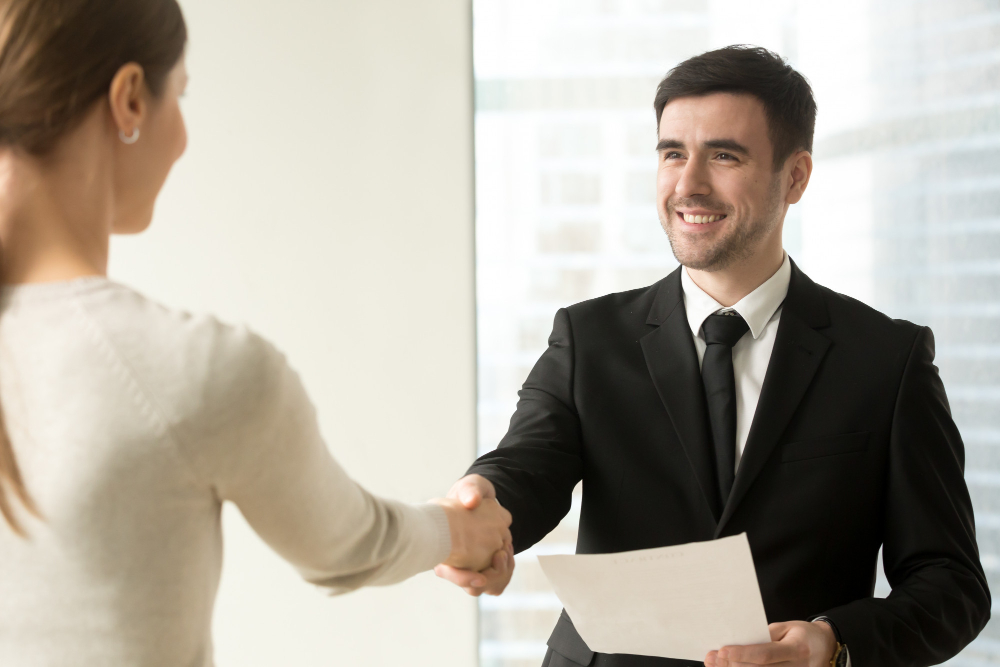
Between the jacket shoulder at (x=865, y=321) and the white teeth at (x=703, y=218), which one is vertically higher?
the white teeth at (x=703, y=218)

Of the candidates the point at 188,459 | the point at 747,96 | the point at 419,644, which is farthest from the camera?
the point at 419,644

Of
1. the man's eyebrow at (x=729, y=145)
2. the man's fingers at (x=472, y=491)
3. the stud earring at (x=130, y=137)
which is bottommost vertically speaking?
the man's fingers at (x=472, y=491)

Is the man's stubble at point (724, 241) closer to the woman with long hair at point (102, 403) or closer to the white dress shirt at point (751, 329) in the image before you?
the white dress shirt at point (751, 329)

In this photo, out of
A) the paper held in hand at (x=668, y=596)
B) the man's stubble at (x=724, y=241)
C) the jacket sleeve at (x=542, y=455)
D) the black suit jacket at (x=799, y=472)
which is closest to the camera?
the paper held in hand at (x=668, y=596)

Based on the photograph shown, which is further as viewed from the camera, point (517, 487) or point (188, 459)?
point (517, 487)

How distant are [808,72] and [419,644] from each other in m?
2.24

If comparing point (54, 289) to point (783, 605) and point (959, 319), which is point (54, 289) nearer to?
point (783, 605)

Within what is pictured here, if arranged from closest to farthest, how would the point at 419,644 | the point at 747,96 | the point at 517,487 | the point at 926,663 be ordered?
the point at 926,663
the point at 517,487
the point at 747,96
the point at 419,644

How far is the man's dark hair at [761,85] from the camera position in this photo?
1789 millimetres

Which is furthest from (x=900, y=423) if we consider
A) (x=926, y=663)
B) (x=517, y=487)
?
(x=517, y=487)

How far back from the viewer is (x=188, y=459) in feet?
2.53

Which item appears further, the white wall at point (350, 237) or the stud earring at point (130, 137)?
the white wall at point (350, 237)

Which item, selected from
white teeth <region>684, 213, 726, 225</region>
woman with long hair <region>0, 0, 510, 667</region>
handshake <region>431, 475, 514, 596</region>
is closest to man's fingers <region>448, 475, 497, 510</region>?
handshake <region>431, 475, 514, 596</region>

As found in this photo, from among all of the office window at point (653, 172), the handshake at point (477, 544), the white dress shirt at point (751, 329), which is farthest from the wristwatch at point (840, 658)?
the office window at point (653, 172)
